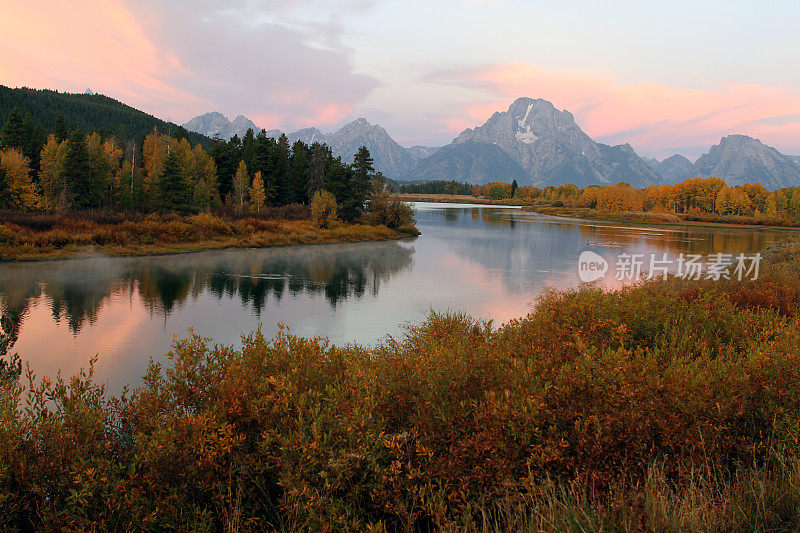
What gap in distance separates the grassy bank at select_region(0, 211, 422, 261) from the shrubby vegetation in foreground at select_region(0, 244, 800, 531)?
130 feet

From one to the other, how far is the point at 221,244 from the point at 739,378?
161 feet

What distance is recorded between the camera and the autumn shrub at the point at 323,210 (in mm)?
61312

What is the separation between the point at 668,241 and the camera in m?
64.8

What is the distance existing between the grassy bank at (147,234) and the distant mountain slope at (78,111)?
296ft

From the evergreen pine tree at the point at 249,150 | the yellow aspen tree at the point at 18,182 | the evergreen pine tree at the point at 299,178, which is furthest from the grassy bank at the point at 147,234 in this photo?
the evergreen pine tree at the point at 299,178

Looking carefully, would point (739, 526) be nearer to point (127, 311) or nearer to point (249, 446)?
point (249, 446)

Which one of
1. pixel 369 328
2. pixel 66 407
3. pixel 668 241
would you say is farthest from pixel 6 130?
pixel 668 241

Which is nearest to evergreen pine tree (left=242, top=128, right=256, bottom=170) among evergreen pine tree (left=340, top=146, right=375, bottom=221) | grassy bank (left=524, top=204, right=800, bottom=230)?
evergreen pine tree (left=340, top=146, right=375, bottom=221)

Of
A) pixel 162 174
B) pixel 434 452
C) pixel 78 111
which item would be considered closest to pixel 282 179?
pixel 162 174

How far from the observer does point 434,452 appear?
580 centimetres

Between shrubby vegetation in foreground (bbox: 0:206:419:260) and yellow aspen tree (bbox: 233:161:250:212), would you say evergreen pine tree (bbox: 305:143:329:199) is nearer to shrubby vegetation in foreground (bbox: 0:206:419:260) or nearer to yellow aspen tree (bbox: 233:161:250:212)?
yellow aspen tree (bbox: 233:161:250:212)

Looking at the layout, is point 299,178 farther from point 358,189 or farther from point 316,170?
point 358,189

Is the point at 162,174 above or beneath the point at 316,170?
beneath

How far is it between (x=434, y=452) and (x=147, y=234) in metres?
47.3
